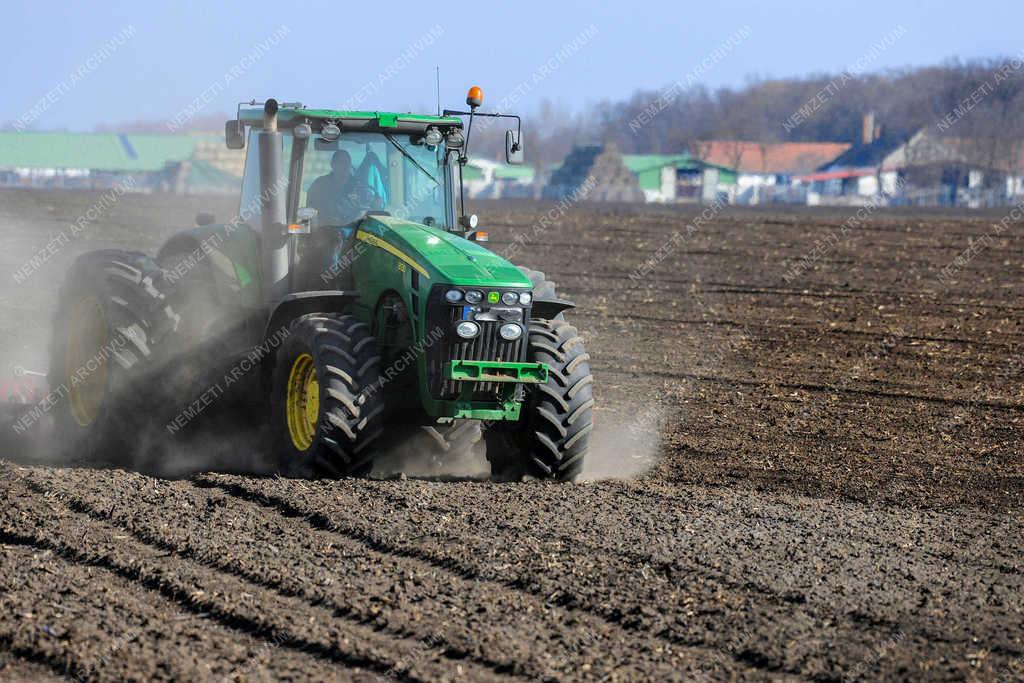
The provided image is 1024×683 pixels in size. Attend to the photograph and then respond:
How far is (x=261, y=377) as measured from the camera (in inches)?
333

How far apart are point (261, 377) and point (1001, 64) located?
287ft

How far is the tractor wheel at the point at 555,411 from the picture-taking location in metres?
7.72

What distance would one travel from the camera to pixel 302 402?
802cm

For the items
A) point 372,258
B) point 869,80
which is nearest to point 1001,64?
point 869,80

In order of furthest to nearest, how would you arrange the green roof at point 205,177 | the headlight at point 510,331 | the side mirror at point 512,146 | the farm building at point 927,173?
the green roof at point 205,177 < the farm building at point 927,173 < the side mirror at point 512,146 < the headlight at point 510,331

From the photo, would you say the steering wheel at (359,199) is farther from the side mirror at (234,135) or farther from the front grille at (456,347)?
the front grille at (456,347)

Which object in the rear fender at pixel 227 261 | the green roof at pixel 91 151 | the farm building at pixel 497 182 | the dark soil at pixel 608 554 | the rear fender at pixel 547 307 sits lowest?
the dark soil at pixel 608 554

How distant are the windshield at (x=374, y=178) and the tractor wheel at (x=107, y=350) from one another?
1.47 m

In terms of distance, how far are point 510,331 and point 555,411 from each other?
1.92ft

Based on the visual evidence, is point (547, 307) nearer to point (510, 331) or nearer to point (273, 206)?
point (510, 331)

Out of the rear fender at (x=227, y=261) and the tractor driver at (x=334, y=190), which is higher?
the tractor driver at (x=334, y=190)

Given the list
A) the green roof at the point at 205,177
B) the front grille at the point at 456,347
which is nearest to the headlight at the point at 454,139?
the front grille at the point at 456,347

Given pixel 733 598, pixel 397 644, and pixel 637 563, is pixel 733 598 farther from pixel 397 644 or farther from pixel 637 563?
pixel 397 644

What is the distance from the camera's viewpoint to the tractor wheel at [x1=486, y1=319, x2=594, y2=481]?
772cm
